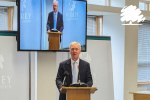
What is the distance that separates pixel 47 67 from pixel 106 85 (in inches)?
64.4

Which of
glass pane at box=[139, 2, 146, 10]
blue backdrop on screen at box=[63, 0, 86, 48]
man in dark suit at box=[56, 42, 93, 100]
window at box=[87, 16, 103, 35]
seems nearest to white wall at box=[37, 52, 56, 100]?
blue backdrop on screen at box=[63, 0, 86, 48]

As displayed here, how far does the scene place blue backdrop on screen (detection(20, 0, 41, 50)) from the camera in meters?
4.73

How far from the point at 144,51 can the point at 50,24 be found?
3934 mm

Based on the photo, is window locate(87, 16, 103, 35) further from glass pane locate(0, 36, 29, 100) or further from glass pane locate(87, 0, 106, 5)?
glass pane locate(0, 36, 29, 100)

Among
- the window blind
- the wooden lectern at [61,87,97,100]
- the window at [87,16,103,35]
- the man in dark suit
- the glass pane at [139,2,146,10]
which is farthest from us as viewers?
the glass pane at [139,2,146,10]

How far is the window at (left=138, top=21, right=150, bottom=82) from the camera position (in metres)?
7.68

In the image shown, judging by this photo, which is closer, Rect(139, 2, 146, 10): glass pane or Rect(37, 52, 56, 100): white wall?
Rect(37, 52, 56, 100): white wall

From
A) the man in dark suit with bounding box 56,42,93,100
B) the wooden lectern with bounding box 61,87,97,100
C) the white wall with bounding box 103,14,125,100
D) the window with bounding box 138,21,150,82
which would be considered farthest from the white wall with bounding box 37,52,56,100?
the window with bounding box 138,21,150,82

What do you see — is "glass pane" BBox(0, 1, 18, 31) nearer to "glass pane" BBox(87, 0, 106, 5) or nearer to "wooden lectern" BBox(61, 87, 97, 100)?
"glass pane" BBox(87, 0, 106, 5)

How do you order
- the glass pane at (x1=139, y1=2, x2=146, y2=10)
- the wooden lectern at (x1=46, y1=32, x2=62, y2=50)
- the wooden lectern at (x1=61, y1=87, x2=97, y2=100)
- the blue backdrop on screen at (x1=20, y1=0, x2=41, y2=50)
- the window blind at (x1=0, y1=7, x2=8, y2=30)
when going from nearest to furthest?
the wooden lectern at (x1=61, y1=87, x2=97, y2=100) → the blue backdrop on screen at (x1=20, y1=0, x2=41, y2=50) → the wooden lectern at (x1=46, y1=32, x2=62, y2=50) → the window blind at (x1=0, y1=7, x2=8, y2=30) → the glass pane at (x1=139, y1=2, x2=146, y2=10)

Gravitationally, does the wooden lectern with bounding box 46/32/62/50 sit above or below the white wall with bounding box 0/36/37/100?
above

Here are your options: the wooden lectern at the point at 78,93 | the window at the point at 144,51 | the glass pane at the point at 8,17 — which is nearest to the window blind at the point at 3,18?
the glass pane at the point at 8,17

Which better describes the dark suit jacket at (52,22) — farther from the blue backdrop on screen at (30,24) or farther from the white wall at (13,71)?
the white wall at (13,71)

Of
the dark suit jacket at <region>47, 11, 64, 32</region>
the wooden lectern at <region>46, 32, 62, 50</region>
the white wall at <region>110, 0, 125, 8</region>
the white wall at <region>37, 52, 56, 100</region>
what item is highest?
the white wall at <region>110, 0, 125, 8</region>
